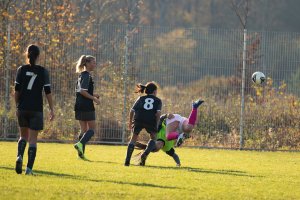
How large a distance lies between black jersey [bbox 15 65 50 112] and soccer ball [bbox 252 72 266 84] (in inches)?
369

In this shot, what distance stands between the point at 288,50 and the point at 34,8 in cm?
859

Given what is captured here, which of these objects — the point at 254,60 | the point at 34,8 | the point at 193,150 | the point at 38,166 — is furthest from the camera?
the point at 34,8

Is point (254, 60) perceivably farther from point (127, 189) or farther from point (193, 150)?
point (127, 189)

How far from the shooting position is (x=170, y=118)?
654 inches

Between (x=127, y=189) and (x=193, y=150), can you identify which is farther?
(x=193, y=150)

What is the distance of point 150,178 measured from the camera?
40.8ft

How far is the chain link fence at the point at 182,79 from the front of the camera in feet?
71.5

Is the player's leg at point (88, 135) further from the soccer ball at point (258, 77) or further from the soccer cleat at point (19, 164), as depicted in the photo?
the soccer ball at point (258, 77)

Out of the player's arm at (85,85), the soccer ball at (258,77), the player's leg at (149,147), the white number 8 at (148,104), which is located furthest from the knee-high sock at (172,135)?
the soccer ball at (258,77)

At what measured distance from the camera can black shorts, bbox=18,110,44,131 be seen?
39.9 feet

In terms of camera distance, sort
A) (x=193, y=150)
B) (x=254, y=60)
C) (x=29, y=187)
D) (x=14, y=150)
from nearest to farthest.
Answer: (x=29, y=187) → (x=14, y=150) → (x=193, y=150) → (x=254, y=60)

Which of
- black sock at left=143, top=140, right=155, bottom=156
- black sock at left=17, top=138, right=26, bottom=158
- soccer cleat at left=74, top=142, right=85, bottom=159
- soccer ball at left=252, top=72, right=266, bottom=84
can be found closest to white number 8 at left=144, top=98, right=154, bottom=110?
black sock at left=143, top=140, right=155, bottom=156

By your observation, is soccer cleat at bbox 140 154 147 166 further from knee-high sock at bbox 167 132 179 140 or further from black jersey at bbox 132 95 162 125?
knee-high sock at bbox 167 132 179 140

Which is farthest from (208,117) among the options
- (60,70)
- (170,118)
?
(170,118)
